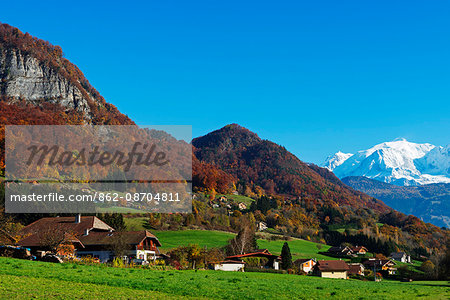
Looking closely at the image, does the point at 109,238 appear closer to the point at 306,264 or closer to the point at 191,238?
the point at 191,238

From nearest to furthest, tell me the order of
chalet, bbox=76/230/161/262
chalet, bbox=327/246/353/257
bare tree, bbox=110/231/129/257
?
bare tree, bbox=110/231/129/257
chalet, bbox=76/230/161/262
chalet, bbox=327/246/353/257

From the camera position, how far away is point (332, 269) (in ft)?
236

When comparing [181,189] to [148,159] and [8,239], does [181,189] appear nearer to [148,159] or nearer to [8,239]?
[148,159]

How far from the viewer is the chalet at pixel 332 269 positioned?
71.1 metres

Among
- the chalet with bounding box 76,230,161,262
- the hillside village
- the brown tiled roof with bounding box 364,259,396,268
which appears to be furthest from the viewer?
the brown tiled roof with bounding box 364,259,396,268

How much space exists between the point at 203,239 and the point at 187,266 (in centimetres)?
4442

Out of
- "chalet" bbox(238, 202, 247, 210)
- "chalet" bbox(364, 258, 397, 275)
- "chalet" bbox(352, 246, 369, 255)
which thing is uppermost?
"chalet" bbox(238, 202, 247, 210)

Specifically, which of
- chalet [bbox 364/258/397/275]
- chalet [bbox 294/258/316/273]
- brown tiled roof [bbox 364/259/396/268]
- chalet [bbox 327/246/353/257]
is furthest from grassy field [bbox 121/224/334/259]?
chalet [bbox 364/258/397/275]

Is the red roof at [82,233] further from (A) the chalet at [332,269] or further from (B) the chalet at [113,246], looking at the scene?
(A) the chalet at [332,269]

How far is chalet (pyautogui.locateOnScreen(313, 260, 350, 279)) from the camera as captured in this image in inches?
2800

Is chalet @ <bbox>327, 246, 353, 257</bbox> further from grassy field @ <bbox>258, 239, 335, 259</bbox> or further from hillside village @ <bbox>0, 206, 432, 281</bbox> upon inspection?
hillside village @ <bbox>0, 206, 432, 281</bbox>

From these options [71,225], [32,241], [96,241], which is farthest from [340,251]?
[32,241]

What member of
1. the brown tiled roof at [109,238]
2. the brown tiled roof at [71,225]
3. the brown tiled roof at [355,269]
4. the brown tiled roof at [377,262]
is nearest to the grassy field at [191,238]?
the brown tiled roof at [71,225]

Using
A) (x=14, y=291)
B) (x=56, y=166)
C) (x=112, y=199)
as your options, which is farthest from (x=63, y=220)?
(x=56, y=166)
